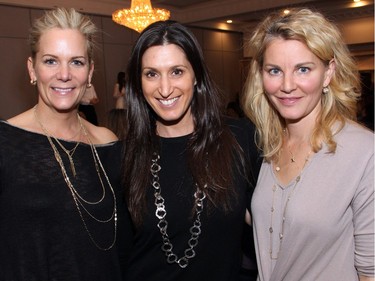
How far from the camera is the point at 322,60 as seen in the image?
63.9 inches

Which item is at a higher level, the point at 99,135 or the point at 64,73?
the point at 64,73

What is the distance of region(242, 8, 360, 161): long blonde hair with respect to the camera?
160 cm

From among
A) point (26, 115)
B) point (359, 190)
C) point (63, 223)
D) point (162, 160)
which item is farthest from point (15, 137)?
point (359, 190)

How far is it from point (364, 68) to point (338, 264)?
11.8 meters

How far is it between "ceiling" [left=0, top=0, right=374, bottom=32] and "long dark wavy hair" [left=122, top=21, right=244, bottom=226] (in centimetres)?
663

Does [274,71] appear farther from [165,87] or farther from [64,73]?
[64,73]

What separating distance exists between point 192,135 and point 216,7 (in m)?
8.41

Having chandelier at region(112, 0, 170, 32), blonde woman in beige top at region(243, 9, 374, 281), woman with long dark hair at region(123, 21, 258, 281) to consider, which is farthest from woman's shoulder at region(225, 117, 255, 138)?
chandelier at region(112, 0, 170, 32)

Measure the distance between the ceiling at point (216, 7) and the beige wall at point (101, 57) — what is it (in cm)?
30

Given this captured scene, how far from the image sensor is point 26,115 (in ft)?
6.20

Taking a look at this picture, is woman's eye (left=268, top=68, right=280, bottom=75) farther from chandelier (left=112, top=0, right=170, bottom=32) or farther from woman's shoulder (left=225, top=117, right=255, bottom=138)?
chandelier (left=112, top=0, right=170, bottom=32)

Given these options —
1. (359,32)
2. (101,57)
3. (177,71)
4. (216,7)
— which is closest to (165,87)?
(177,71)

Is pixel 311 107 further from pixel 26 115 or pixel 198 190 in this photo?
pixel 26 115

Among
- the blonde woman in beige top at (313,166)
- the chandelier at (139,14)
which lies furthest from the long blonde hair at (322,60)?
the chandelier at (139,14)
